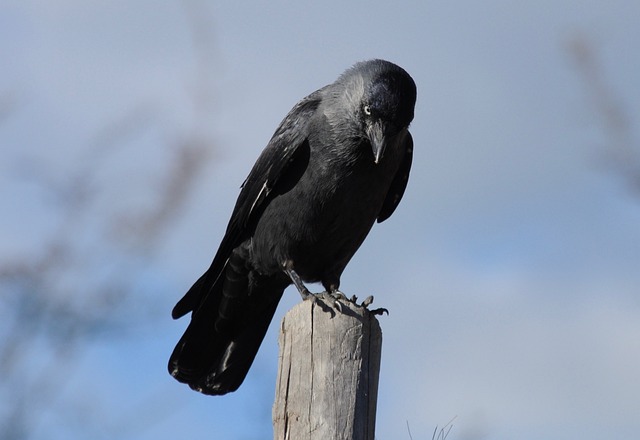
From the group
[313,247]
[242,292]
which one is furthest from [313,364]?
[242,292]

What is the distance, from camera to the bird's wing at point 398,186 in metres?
6.47

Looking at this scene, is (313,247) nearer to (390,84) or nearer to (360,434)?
(390,84)

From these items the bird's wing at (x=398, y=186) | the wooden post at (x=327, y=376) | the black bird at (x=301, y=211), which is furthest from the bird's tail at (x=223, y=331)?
the wooden post at (x=327, y=376)

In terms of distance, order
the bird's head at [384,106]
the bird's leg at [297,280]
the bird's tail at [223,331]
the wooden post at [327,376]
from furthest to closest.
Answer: the bird's tail at [223,331], the bird's head at [384,106], the bird's leg at [297,280], the wooden post at [327,376]

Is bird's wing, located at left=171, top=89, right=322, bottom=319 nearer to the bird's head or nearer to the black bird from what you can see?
the black bird

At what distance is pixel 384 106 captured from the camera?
5.87 m

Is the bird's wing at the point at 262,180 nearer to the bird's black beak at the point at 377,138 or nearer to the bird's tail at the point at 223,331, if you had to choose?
the bird's tail at the point at 223,331

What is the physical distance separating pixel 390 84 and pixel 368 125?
286 millimetres

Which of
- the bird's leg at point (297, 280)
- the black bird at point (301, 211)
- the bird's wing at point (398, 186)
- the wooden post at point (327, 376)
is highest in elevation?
the bird's wing at point (398, 186)

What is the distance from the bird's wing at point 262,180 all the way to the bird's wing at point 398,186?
0.65 m

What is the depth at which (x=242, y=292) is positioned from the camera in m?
6.43

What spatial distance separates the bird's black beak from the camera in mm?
5727

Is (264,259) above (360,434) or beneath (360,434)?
above

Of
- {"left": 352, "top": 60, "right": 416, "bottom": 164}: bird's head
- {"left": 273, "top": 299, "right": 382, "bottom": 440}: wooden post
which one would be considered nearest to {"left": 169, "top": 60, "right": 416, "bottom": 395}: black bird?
{"left": 352, "top": 60, "right": 416, "bottom": 164}: bird's head
